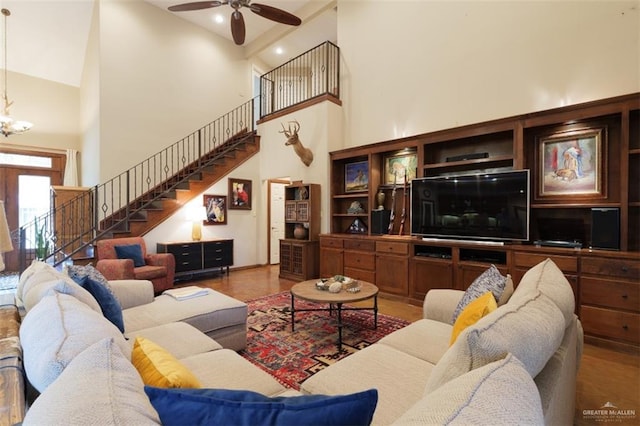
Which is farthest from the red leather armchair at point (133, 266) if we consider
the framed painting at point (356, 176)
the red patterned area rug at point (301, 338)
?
the framed painting at point (356, 176)

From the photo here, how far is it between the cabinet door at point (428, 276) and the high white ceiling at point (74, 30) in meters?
5.47

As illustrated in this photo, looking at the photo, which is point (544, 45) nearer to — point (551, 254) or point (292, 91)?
point (551, 254)

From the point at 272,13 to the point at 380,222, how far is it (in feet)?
11.4

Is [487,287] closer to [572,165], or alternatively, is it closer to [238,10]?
[572,165]

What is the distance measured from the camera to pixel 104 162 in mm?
5664

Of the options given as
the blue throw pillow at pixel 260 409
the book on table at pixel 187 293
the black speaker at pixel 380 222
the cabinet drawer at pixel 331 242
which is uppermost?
the black speaker at pixel 380 222

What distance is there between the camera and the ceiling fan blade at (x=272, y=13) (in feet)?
13.2

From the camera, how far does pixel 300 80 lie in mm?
7027

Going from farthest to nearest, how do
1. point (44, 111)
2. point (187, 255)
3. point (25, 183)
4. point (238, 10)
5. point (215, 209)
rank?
point (44, 111)
point (25, 183)
point (215, 209)
point (187, 255)
point (238, 10)

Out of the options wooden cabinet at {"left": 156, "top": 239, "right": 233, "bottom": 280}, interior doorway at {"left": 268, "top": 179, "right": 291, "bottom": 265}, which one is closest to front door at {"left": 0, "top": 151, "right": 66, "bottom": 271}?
wooden cabinet at {"left": 156, "top": 239, "right": 233, "bottom": 280}

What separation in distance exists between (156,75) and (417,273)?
6.52 meters

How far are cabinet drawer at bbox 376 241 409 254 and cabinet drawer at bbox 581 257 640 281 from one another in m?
1.91

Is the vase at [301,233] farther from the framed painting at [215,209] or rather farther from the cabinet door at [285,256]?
the framed painting at [215,209]

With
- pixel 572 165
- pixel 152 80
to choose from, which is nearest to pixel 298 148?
pixel 152 80
